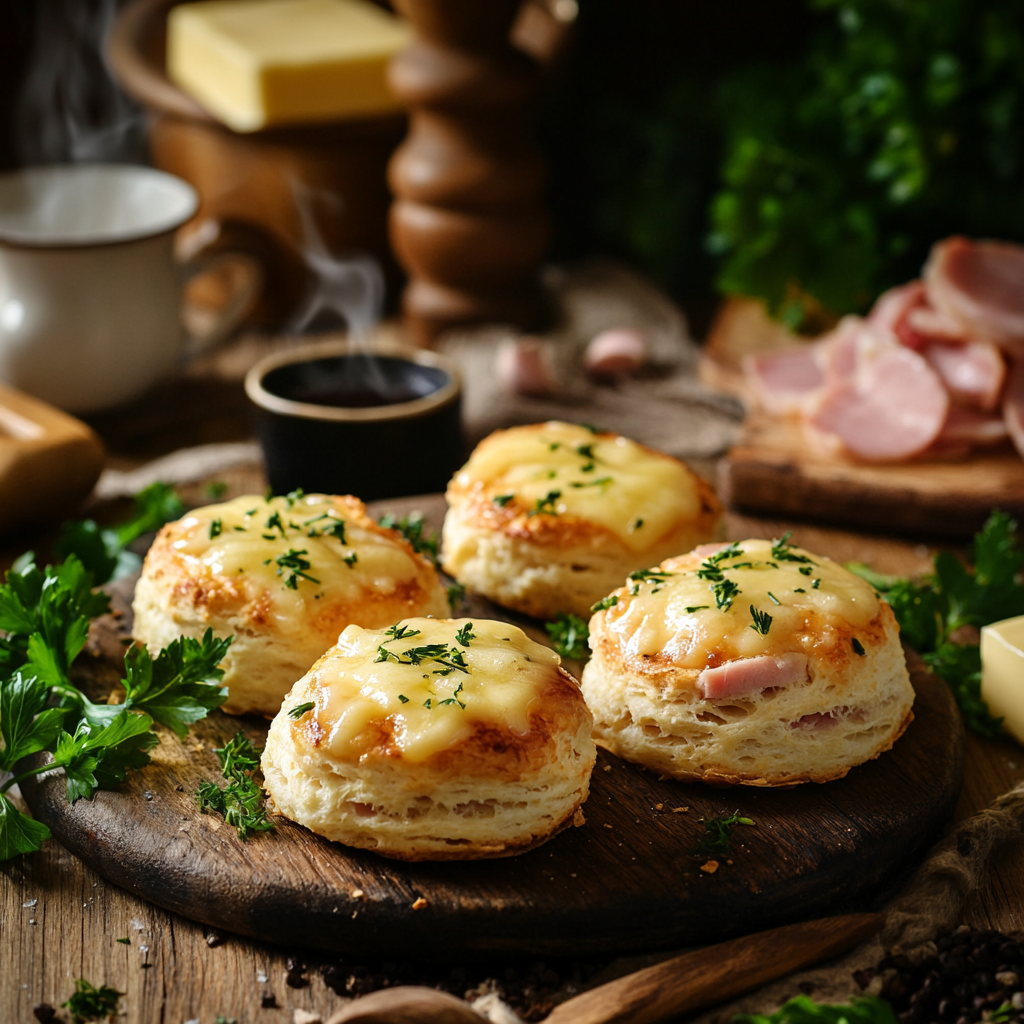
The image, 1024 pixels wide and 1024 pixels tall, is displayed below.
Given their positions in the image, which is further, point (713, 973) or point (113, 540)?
point (113, 540)

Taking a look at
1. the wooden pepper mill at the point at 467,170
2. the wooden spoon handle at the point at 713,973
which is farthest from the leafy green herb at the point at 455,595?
the wooden pepper mill at the point at 467,170

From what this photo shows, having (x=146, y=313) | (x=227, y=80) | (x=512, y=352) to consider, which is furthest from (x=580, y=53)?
(x=146, y=313)

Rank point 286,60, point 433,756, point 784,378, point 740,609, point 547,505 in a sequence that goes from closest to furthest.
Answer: point 433,756 < point 740,609 < point 547,505 < point 784,378 < point 286,60

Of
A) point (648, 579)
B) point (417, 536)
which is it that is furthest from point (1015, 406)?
point (417, 536)

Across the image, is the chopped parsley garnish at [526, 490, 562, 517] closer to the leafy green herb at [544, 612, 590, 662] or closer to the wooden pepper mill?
the leafy green herb at [544, 612, 590, 662]

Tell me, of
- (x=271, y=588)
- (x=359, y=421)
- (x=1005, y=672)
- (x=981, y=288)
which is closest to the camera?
(x=271, y=588)

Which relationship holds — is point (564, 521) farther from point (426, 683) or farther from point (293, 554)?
point (426, 683)
